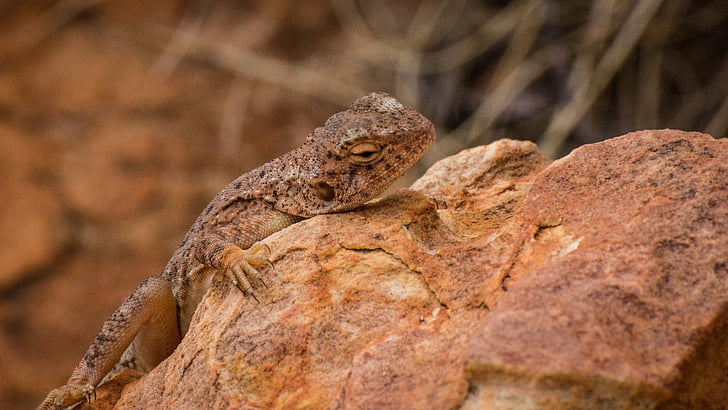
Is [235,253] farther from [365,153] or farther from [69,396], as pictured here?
[69,396]

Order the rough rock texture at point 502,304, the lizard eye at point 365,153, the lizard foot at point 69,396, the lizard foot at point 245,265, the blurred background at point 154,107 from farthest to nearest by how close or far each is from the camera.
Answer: the blurred background at point 154,107
the lizard foot at point 69,396
the lizard eye at point 365,153
the lizard foot at point 245,265
the rough rock texture at point 502,304

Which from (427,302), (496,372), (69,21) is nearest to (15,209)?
(69,21)

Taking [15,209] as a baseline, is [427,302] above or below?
below

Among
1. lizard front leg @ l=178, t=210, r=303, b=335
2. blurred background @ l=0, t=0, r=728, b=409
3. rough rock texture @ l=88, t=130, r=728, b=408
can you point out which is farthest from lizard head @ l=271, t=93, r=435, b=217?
blurred background @ l=0, t=0, r=728, b=409

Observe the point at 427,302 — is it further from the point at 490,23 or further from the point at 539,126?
the point at 490,23

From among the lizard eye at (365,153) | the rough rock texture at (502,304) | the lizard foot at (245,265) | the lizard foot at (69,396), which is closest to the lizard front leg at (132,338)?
the lizard foot at (69,396)

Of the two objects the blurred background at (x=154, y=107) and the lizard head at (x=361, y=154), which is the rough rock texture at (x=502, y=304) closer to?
the lizard head at (x=361, y=154)

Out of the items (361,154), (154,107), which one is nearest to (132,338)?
(361,154)
